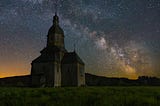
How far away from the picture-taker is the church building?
45250mm

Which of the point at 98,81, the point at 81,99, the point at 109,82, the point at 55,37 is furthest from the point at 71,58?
the point at 81,99

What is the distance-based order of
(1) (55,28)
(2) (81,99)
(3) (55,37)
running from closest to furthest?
(2) (81,99), (3) (55,37), (1) (55,28)

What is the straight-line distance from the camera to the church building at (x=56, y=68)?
148ft

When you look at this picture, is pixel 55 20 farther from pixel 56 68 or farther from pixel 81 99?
pixel 81 99

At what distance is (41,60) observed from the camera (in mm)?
46750

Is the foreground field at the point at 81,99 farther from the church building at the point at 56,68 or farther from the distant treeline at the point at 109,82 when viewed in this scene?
the distant treeline at the point at 109,82

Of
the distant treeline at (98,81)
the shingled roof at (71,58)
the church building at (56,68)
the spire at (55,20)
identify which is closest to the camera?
the church building at (56,68)

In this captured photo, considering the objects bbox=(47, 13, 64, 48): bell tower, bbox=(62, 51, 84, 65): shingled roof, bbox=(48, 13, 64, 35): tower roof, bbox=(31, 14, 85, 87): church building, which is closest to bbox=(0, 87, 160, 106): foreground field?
bbox=(31, 14, 85, 87): church building

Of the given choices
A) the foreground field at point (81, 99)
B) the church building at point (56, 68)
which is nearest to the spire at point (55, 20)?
the church building at point (56, 68)

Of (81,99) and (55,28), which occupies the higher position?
(55,28)

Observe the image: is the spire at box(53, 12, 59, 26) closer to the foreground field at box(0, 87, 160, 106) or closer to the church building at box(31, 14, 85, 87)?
the church building at box(31, 14, 85, 87)

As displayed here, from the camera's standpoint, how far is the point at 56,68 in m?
46.1

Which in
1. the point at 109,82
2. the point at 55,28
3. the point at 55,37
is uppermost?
the point at 55,28

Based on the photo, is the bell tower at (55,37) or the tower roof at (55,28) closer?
the bell tower at (55,37)
